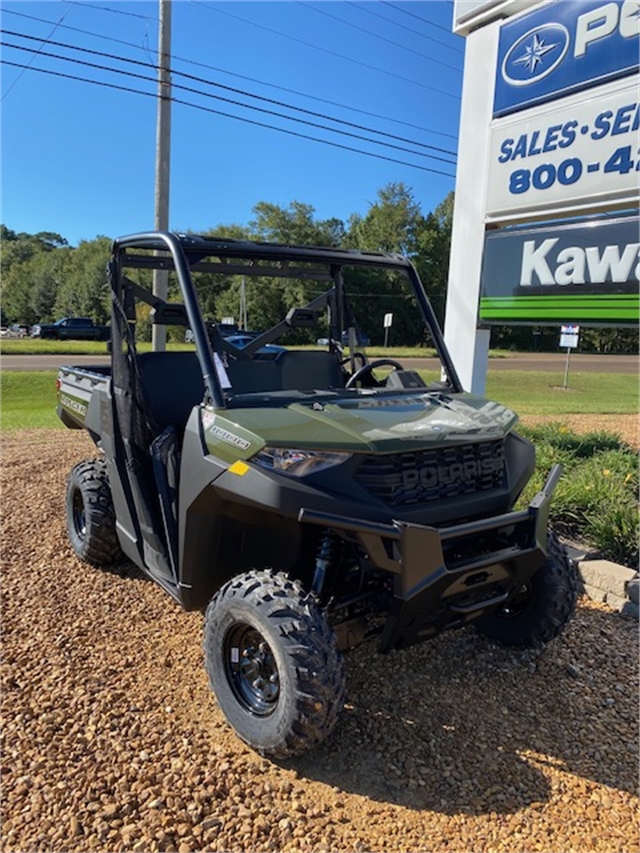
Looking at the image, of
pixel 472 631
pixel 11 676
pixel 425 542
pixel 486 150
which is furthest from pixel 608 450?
pixel 11 676

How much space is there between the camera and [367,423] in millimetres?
2631

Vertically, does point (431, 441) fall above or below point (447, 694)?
above

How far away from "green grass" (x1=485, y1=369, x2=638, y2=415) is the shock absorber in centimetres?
1043

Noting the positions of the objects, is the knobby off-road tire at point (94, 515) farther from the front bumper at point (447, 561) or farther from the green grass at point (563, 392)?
the green grass at point (563, 392)

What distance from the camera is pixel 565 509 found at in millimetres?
4684

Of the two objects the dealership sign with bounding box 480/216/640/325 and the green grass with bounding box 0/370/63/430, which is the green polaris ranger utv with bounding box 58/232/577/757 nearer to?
the dealership sign with bounding box 480/216/640/325

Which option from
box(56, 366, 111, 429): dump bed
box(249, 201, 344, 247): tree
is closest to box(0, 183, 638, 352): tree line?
box(249, 201, 344, 247): tree

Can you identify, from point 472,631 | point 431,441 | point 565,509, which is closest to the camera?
point 431,441

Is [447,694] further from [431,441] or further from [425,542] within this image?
[431,441]

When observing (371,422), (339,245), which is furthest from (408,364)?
(371,422)

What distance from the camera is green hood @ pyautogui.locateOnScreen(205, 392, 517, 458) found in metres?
2.43

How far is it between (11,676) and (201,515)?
1.31 meters

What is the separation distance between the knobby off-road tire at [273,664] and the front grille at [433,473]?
20.0 inches

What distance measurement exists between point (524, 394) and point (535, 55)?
14130mm
